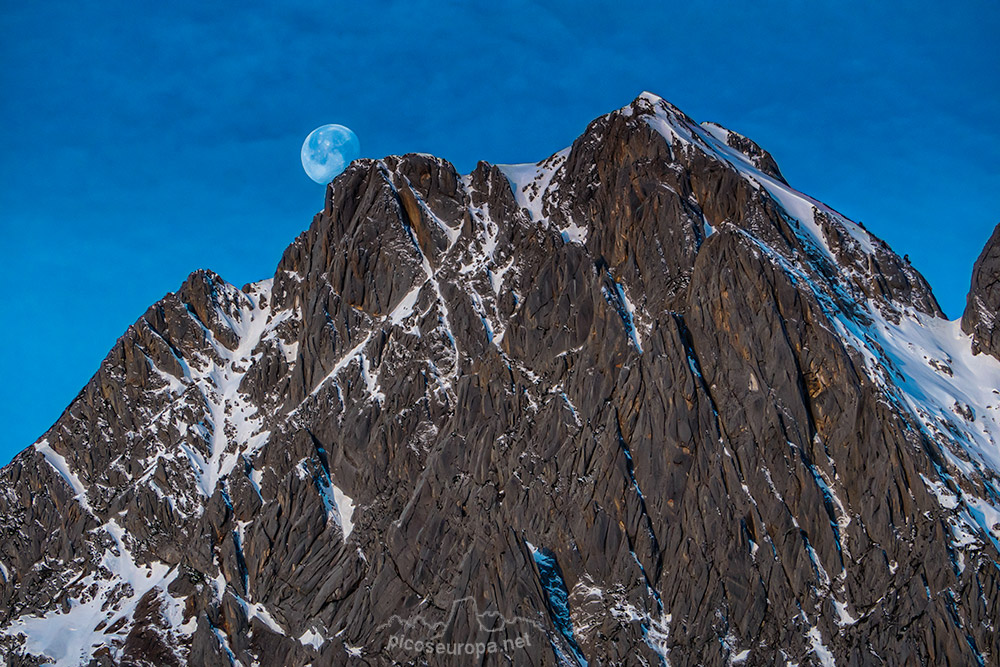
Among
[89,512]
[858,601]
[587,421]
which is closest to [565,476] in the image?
[587,421]

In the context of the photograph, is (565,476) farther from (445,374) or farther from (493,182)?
(493,182)

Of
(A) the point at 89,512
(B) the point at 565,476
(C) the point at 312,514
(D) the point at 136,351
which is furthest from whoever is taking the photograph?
(D) the point at 136,351

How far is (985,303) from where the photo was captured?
389 feet

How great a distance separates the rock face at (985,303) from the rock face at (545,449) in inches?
27.5

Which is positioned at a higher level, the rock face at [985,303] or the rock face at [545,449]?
the rock face at [985,303]

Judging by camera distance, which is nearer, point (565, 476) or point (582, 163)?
point (565, 476)

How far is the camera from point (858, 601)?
94000 mm

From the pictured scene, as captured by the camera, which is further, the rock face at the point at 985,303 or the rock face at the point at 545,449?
the rock face at the point at 985,303

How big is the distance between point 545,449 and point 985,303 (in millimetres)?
52845

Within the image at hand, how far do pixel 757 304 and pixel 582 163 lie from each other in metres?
35.6

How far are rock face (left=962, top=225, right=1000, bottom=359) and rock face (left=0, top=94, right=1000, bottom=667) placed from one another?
0.70 m

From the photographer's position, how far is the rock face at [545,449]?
96.5m

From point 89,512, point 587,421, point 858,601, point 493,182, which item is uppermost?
point 493,182

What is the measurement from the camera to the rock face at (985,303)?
116 m
